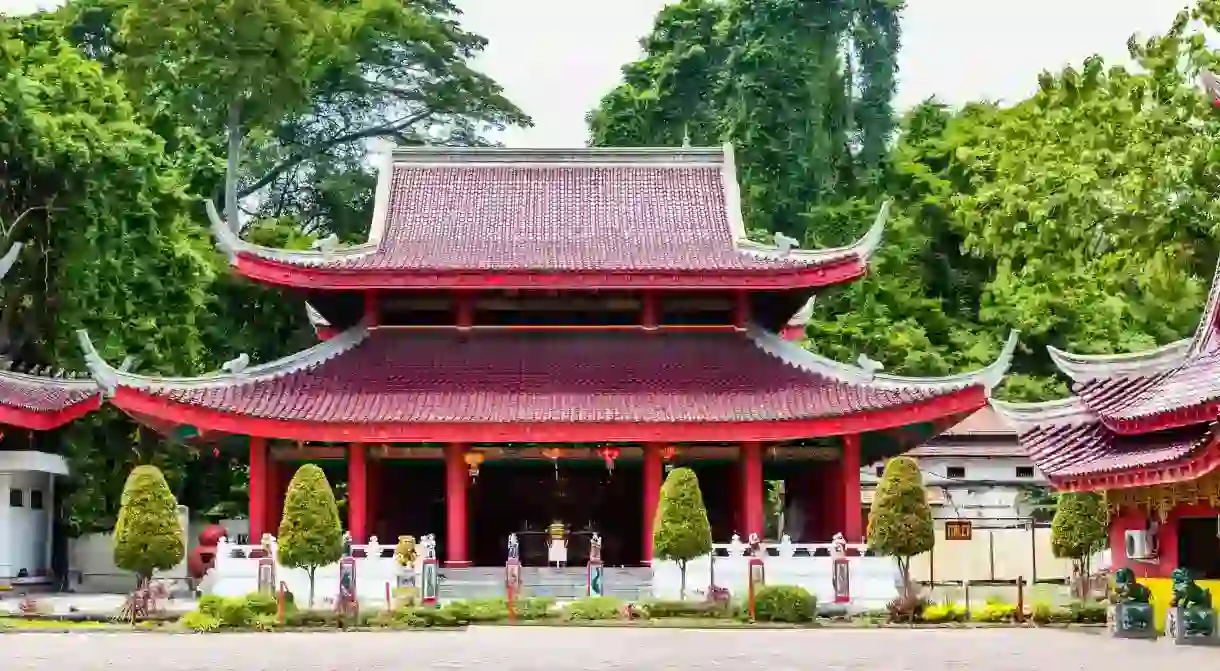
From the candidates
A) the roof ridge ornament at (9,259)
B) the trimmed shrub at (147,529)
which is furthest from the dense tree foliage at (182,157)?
the trimmed shrub at (147,529)

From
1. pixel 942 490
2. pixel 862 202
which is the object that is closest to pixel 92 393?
pixel 942 490

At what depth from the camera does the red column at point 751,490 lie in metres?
32.5

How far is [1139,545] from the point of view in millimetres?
A: 24219

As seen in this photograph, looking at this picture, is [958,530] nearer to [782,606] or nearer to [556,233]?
[782,606]

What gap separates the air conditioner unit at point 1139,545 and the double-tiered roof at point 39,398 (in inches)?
822

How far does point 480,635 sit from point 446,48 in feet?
143

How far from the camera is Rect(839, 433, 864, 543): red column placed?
32812mm

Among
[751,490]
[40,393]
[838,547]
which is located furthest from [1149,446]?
[40,393]

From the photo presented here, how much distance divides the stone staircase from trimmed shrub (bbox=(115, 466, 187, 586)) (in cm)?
583

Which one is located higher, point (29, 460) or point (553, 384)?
point (553, 384)

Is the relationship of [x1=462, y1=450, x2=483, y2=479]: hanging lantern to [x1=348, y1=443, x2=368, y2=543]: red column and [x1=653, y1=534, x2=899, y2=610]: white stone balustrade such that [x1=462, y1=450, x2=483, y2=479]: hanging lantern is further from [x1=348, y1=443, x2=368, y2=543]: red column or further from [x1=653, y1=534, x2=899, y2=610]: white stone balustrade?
[x1=653, y1=534, x2=899, y2=610]: white stone balustrade

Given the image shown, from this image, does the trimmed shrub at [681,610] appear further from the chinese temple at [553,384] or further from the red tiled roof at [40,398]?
the red tiled roof at [40,398]

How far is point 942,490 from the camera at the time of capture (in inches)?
1913

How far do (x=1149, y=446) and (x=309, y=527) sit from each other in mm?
12722
